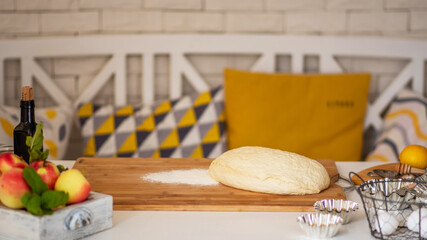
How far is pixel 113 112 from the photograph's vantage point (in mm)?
2447

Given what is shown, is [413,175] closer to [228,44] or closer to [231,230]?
[231,230]

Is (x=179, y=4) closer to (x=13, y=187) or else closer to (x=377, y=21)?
(x=377, y=21)

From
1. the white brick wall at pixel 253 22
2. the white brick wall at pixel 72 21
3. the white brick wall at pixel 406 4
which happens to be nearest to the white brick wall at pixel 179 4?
the white brick wall at pixel 253 22

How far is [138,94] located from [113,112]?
229 millimetres

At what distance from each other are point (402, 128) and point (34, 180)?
6.16 feet

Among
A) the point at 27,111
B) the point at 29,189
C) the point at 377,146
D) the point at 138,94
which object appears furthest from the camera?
the point at 138,94

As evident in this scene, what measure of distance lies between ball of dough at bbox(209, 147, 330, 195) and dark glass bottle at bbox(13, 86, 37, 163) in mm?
428

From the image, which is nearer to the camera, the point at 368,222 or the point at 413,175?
the point at 368,222

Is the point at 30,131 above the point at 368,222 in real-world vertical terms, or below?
above

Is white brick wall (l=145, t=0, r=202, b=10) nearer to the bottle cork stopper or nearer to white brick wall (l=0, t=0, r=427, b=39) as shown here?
white brick wall (l=0, t=0, r=427, b=39)

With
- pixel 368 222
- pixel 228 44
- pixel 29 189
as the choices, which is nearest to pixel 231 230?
pixel 368 222

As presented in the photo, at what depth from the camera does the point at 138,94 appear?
104 inches

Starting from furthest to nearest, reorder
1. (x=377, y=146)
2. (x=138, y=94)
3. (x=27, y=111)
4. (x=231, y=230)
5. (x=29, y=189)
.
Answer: (x=138, y=94)
(x=377, y=146)
(x=27, y=111)
(x=231, y=230)
(x=29, y=189)

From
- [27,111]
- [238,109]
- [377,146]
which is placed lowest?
[377,146]
